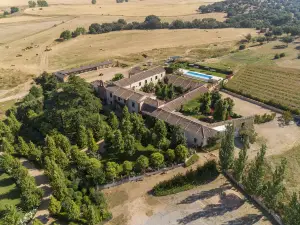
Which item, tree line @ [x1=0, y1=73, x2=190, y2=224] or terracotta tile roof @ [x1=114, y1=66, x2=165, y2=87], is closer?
tree line @ [x1=0, y1=73, x2=190, y2=224]

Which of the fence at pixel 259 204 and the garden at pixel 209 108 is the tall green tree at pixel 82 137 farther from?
the fence at pixel 259 204

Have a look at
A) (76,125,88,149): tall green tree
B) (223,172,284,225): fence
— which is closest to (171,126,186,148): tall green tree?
(223,172,284,225): fence

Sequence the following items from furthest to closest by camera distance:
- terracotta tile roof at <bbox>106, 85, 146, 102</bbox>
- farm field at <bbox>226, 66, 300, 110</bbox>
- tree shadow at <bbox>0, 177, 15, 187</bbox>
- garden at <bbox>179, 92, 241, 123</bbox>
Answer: farm field at <bbox>226, 66, 300, 110</bbox>, terracotta tile roof at <bbox>106, 85, 146, 102</bbox>, garden at <bbox>179, 92, 241, 123</bbox>, tree shadow at <bbox>0, 177, 15, 187</bbox>

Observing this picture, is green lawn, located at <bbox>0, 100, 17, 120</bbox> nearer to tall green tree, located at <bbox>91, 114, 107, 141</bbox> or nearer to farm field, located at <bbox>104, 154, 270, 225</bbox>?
tall green tree, located at <bbox>91, 114, 107, 141</bbox>

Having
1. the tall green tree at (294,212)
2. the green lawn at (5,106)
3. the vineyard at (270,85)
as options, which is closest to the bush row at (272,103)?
the vineyard at (270,85)

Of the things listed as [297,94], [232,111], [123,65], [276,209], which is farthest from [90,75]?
[276,209]

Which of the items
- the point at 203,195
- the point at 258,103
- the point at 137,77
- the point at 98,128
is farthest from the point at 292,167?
the point at 137,77
